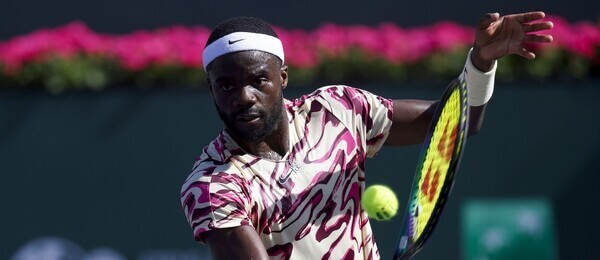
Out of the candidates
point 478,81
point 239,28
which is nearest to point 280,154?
point 239,28

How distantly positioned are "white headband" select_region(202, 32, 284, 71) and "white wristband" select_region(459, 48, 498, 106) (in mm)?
690

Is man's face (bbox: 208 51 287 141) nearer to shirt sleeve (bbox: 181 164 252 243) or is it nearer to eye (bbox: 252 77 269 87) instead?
eye (bbox: 252 77 269 87)

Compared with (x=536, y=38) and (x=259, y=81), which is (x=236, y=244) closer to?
(x=259, y=81)

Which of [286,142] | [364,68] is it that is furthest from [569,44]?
[286,142]

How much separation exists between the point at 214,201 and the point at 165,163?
3.24 metres

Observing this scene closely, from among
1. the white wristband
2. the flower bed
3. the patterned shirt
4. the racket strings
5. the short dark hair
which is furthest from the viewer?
the flower bed

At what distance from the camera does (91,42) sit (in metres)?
7.29

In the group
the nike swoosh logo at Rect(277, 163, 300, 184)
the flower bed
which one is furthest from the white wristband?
the flower bed

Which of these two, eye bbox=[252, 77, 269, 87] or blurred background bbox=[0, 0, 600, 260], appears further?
blurred background bbox=[0, 0, 600, 260]

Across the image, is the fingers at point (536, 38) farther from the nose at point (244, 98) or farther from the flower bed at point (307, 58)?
the flower bed at point (307, 58)

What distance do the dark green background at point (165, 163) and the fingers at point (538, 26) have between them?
9.88ft

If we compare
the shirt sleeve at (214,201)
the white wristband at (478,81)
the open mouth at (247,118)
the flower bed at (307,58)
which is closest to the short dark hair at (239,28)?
the open mouth at (247,118)

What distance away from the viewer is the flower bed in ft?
22.9

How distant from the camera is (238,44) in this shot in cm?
367
